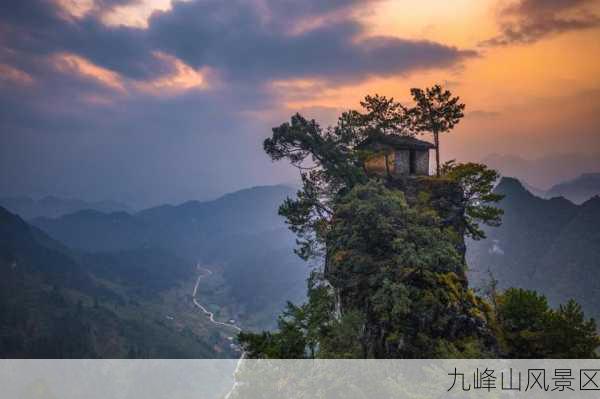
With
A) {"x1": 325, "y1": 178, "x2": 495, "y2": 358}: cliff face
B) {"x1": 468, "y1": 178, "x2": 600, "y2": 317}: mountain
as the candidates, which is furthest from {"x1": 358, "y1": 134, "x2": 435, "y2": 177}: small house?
{"x1": 468, "y1": 178, "x2": 600, "y2": 317}: mountain

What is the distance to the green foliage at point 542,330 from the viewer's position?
23.6 m

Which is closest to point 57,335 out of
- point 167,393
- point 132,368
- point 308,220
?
point 132,368

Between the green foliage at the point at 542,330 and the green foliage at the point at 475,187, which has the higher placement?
the green foliage at the point at 475,187

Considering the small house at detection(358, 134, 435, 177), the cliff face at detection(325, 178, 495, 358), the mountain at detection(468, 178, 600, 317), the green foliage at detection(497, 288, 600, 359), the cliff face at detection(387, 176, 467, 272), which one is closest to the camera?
the cliff face at detection(325, 178, 495, 358)

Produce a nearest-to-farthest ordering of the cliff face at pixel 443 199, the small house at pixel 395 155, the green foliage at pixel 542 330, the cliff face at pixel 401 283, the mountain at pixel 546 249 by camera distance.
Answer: the cliff face at pixel 401 283, the green foliage at pixel 542 330, the cliff face at pixel 443 199, the small house at pixel 395 155, the mountain at pixel 546 249

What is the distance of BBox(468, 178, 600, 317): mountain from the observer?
97.1m

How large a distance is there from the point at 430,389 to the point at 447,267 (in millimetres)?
8282

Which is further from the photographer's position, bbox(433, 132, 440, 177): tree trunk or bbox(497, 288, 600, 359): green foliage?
bbox(433, 132, 440, 177): tree trunk

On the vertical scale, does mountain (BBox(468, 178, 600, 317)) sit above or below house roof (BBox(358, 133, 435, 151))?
below

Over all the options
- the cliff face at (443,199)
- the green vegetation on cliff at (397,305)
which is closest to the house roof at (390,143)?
the cliff face at (443,199)

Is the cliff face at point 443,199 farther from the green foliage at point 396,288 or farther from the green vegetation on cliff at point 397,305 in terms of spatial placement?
the green foliage at point 396,288

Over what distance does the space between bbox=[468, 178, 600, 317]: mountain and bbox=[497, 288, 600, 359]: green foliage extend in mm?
62331

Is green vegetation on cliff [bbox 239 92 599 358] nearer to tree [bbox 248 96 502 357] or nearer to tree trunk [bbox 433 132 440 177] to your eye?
tree [bbox 248 96 502 357]

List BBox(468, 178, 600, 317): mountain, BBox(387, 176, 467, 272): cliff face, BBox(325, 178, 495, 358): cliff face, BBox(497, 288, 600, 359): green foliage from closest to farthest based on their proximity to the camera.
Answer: BBox(325, 178, 495, 358): cliff face < BBox(497, 288, 600, 359): green foliage < BBox(387, 176, 467, 272): cliff face < BBox(468, 178, 600, 317): mountain
